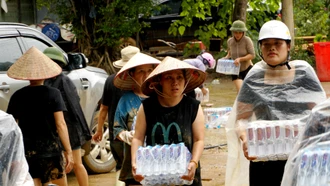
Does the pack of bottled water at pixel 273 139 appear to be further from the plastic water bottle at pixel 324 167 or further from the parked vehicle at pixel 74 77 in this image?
the parked vehicle at pixel 74 77

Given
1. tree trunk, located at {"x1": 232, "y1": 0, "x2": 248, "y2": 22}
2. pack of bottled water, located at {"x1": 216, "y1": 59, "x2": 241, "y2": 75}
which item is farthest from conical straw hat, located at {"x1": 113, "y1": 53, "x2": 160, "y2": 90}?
tree trunk, located at {"x1": 232, "y1": 0, "x2": 248, "y2": 22}

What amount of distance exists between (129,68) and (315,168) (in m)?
2.41

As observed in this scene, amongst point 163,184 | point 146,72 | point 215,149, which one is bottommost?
point 215,149

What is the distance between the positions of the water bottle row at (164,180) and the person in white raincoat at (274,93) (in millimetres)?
617

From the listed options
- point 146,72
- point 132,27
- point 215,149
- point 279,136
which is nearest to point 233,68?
point 215,149

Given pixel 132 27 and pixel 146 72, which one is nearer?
pixel 146 72

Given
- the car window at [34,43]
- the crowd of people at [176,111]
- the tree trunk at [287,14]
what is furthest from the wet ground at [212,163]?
the tree trunk at [287,14]

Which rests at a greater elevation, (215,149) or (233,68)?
(233,68)

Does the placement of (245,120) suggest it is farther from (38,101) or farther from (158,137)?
(38,101)

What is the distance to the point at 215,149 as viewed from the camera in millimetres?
10953

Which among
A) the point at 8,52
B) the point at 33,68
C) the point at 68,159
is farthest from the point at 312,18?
the point at 33,68

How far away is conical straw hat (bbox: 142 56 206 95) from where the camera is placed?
5.24m

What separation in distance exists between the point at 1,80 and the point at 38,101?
1763mm

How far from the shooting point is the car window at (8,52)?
8.13 metres
